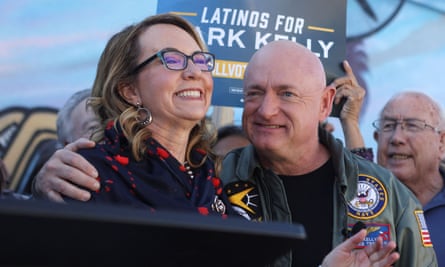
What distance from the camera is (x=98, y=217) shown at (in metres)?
0.68

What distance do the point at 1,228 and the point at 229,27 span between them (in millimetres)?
2518

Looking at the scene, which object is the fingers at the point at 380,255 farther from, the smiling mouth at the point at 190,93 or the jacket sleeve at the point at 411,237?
the smiling mouth at the point at 190,93

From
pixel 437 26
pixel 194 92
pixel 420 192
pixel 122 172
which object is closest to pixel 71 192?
pixel 122 172

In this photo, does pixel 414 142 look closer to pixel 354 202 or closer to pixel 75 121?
pixel 354 202

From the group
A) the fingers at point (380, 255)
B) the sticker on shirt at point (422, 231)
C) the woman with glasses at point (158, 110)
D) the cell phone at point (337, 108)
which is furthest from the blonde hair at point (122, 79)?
the cell phone at point (337, 108)

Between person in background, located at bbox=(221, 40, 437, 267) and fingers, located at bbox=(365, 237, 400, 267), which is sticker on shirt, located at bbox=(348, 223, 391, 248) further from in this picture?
fingers, located at bbox=(365, 237, 400, 267)

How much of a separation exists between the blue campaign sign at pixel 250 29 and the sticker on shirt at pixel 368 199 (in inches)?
26.1

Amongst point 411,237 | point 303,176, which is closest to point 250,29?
point 303,176

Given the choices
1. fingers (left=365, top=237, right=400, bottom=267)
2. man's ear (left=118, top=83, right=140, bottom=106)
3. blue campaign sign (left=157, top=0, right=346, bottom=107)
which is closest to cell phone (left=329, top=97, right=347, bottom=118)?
blue campaign sign (left=157, top=0, right=346, bottom=107)

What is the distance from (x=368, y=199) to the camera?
2.67m

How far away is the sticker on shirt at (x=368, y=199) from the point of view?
8.57 ft

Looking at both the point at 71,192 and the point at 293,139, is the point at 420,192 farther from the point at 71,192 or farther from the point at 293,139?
the point at 71,192

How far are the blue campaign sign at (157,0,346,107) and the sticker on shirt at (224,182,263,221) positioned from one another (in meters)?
0.48

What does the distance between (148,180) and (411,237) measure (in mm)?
1267
